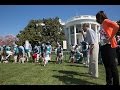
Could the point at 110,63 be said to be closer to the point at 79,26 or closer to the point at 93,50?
the point at 93,50

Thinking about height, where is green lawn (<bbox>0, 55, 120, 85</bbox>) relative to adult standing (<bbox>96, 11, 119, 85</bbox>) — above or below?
below

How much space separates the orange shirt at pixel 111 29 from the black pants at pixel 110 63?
0.11m

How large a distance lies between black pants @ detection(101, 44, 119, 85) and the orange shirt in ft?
0.36

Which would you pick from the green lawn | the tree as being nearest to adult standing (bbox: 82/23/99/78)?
the green lawn

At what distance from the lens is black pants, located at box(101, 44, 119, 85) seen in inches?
209

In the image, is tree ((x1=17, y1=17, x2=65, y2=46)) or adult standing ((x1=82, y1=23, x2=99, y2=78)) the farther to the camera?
tree ((x1=17, y1=17, x2=65, y2=46))

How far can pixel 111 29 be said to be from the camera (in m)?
5.51

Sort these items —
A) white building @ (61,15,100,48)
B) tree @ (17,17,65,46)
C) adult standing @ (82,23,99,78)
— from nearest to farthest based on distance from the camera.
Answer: adult standing @ (82,23,99,78) → white building @ (61,15,100,48) → tree @ (17,17,65,46)

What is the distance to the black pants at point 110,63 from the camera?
209 inches

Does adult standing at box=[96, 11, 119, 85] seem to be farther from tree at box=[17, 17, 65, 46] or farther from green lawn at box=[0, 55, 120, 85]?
tree at box=[17, 17, 65, 46]
